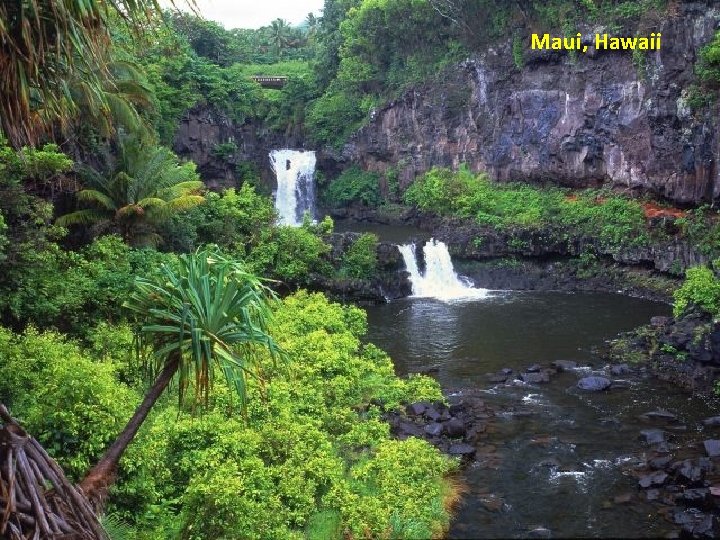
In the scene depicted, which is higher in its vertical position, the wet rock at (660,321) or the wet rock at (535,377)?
the wet rock at (660,321)

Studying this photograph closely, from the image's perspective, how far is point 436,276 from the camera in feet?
109

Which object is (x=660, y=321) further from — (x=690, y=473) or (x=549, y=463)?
(x=549, y=463)

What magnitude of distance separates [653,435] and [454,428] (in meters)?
4.71

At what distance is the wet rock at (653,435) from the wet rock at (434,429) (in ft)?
15.9

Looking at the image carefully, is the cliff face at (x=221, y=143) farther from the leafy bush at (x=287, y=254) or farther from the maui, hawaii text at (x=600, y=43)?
the maui, hawaii text at (x=600, y=43)

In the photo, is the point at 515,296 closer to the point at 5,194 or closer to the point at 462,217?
the point at 462,217

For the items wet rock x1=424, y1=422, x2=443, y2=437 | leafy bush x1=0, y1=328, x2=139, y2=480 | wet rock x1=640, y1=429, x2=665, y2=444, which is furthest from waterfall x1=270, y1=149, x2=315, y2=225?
leafy bush x1=0, y1=328, x2=139, y2=480

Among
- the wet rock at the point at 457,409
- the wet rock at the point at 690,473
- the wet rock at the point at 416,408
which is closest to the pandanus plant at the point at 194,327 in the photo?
the wet rock at the point at 416,408

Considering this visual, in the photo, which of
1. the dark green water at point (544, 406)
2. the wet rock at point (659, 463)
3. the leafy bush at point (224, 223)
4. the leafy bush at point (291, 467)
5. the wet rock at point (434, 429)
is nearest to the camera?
the leafy bush at point (291, 467)

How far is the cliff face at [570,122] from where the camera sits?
30719 millimetres

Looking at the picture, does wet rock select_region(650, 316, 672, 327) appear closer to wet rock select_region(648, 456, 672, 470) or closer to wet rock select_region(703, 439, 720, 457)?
wet rock select_region(703, 439, 720, 457)

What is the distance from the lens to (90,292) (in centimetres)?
1527

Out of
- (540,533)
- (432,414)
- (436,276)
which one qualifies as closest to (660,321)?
(436,276)

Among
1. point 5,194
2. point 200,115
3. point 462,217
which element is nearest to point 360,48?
point 200,115
